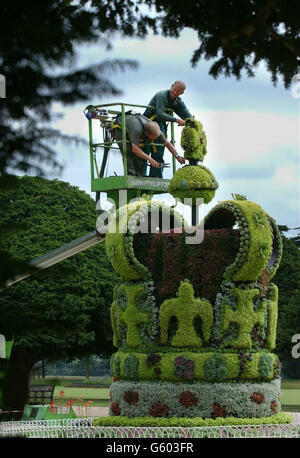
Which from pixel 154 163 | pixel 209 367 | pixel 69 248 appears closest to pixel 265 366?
pixel 209 367

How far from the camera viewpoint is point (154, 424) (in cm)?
1750

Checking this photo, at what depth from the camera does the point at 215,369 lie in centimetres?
1762

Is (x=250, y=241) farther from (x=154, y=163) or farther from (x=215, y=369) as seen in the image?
(x=154, y=163)

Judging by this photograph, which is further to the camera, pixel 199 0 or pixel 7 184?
pixel 199 0

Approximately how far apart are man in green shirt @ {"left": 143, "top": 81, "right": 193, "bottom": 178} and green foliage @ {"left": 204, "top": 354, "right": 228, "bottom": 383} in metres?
5.22

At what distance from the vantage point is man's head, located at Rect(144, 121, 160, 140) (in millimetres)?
20225

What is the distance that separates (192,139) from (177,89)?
1.57 meters

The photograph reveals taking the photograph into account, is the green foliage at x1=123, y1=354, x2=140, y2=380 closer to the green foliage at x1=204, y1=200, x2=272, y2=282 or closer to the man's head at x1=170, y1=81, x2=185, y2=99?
the green foliage at x1=204, y1=200, x2=272, y2=282

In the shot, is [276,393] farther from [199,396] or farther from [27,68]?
[27,68]

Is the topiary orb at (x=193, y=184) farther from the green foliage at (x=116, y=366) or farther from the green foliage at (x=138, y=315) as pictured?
the green foliage at (x=116, y=366)

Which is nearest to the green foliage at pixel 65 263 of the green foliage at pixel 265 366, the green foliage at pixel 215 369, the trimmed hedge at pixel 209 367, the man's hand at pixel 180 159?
the man's hand at pixel 180 159

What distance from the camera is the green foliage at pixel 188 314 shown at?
1789 cm

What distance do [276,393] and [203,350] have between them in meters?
1.88
